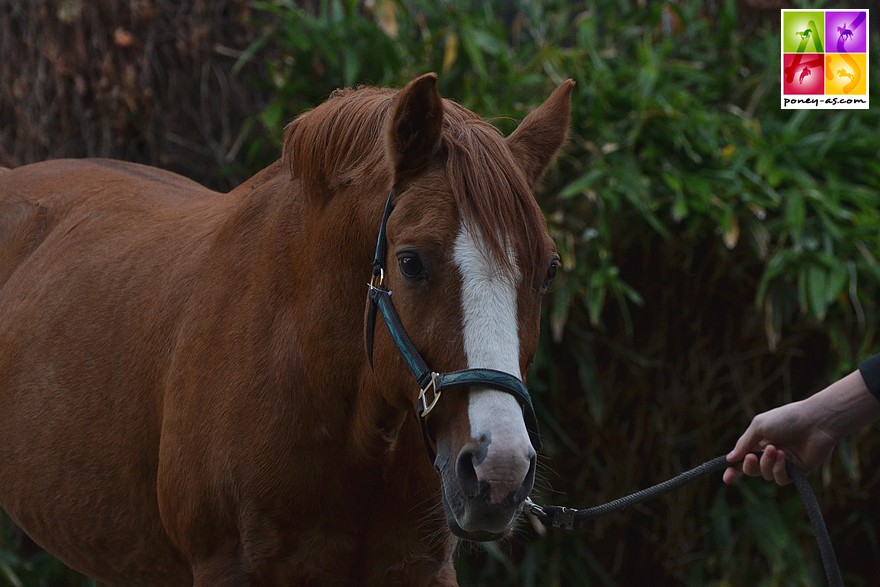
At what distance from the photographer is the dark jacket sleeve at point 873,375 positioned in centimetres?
192

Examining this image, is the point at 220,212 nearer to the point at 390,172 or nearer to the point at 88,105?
the point at 390,172

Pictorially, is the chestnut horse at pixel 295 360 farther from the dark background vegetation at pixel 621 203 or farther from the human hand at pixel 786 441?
the dark background vegetation at pixel 621 203

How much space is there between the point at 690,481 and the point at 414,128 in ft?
2.95

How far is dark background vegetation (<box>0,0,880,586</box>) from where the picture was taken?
424cm

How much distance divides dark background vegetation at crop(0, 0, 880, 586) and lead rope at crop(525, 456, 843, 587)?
184 cm

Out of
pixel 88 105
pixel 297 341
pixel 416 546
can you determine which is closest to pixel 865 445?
pixel 416 546

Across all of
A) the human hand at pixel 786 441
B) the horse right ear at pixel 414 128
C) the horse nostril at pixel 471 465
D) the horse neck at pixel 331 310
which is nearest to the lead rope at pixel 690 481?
the human hand at pixel 786 441

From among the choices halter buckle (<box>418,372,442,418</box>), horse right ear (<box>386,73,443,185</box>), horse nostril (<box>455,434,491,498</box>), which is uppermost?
horse right ear (<box>386,73,443,185</box>)

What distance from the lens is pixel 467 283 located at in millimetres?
1864

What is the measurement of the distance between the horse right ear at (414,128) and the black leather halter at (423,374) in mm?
69

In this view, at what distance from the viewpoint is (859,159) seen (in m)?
4.50

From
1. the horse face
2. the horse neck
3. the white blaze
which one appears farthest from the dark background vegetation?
the white blaze

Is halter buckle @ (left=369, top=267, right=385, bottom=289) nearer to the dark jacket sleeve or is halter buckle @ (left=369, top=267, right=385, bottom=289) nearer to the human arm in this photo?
the human arm

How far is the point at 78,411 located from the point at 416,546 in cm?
102
